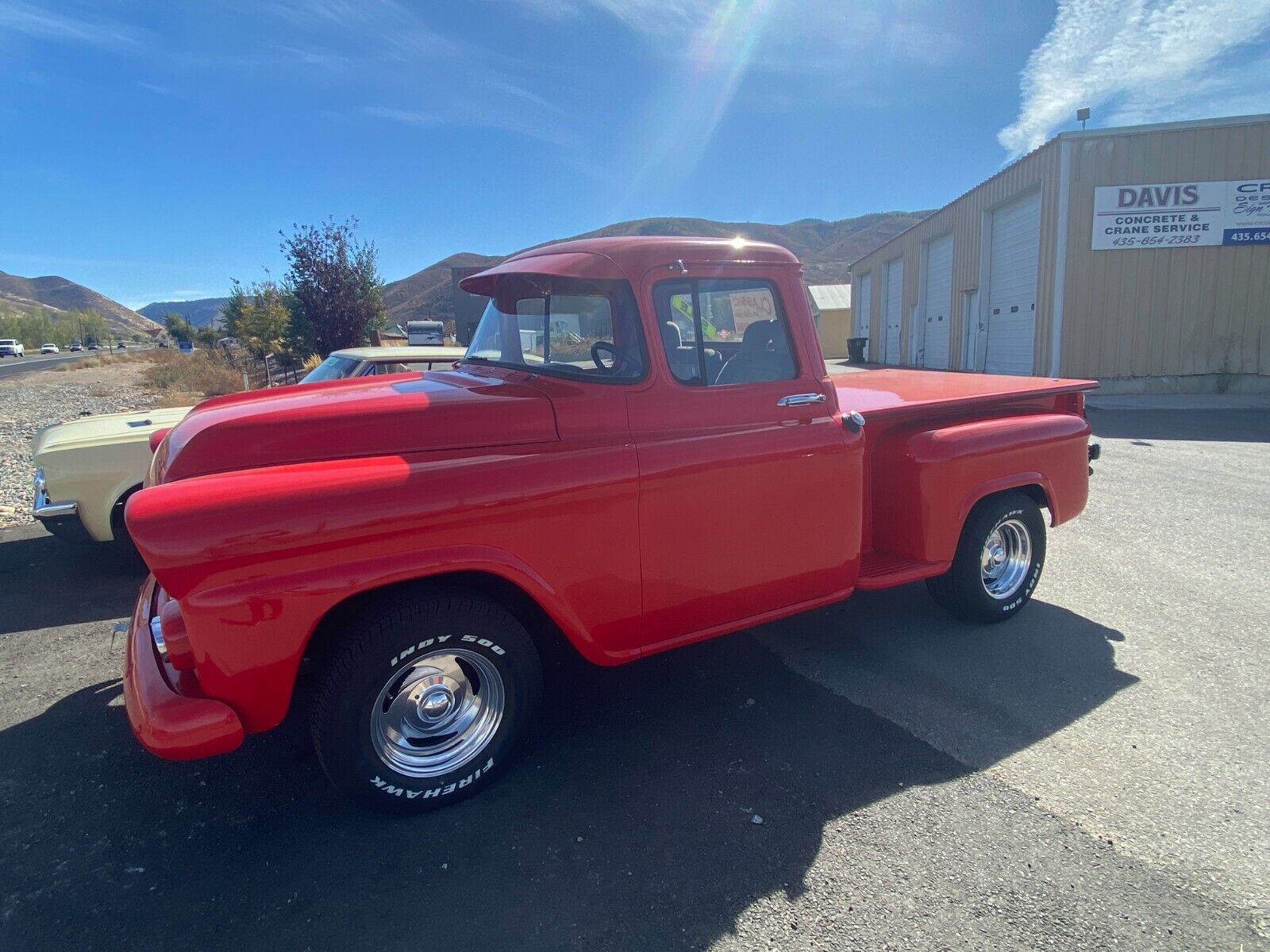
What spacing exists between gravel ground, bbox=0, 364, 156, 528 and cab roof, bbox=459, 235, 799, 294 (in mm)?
6767

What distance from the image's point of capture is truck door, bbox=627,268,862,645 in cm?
288

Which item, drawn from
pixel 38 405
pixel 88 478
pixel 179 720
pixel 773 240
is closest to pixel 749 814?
pixel 179 720

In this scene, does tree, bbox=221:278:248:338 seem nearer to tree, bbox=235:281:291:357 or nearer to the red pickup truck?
tree, bbox=235:281:291:357

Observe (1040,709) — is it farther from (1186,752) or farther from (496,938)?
(496,938)

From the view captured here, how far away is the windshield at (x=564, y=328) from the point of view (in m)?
2.97

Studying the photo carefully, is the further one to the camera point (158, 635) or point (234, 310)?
point (234, 310)

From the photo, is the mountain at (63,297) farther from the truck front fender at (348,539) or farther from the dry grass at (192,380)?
the truck front fender at (348,539)

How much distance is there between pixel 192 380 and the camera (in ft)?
73.9

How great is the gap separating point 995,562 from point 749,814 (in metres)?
2.44

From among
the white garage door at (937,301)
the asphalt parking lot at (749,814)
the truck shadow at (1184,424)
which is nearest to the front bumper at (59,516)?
the asphalt parking lot at (749,814)

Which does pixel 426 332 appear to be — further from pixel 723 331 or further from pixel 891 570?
pixel 891 570

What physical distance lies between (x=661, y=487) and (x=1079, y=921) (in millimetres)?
1887

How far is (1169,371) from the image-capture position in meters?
15.5

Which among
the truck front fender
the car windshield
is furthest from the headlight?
the car windshield
